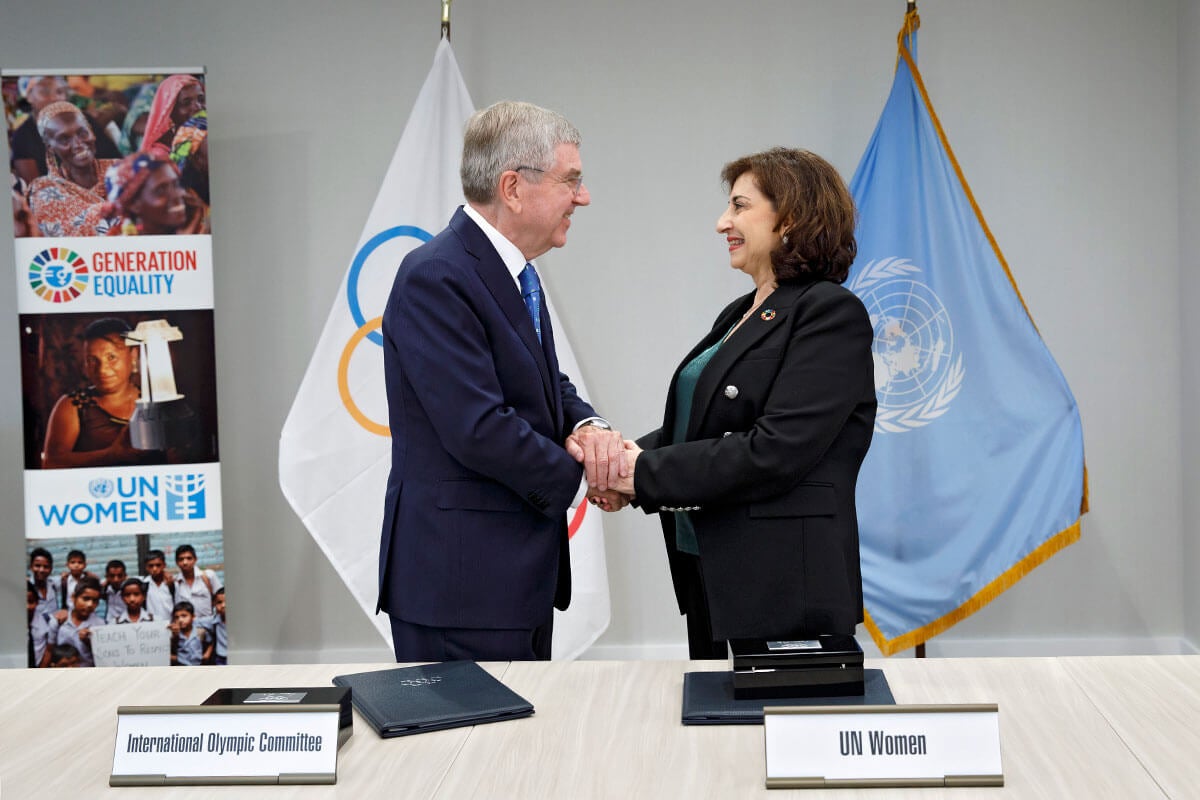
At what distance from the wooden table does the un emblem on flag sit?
210 cm

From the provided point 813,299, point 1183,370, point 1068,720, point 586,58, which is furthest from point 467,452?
point 1183,370

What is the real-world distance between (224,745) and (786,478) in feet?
3.54

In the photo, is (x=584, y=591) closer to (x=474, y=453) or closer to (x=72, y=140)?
(x=474, y=453)

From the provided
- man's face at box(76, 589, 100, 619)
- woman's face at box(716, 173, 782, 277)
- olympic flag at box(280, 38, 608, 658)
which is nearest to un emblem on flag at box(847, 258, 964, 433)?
olympic flag at box(280, 38, 608, 658)

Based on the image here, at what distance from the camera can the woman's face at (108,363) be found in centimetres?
354

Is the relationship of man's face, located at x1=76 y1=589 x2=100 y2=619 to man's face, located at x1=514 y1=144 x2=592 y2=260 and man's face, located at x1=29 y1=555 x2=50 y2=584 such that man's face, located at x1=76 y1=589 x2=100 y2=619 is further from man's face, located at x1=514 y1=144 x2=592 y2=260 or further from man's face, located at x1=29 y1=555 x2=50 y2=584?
man's face, located at x1=514 y1=144 x2=592 y2=260

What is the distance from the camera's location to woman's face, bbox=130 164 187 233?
351cm

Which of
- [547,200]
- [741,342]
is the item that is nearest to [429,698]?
[741,342]

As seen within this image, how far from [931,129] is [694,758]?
9.43 ft

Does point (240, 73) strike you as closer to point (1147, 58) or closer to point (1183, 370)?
point (1147, 58)

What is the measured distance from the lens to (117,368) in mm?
3555

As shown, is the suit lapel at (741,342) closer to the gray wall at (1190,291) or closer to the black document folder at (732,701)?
the black document folder at (732,701)

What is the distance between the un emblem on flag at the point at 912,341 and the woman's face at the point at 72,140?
2.54 m

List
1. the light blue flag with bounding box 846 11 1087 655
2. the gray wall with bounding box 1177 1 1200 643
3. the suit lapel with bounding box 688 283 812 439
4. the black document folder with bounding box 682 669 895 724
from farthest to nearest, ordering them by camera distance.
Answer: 1. the gray wall with bounding box 1177 1 1200 643
2. the light blue flag with bounding box 846 11 1087 655
3. the suit lapel with bounding box 688 283 812 439
4. the black document folder with bounding box 682 669 895 724
